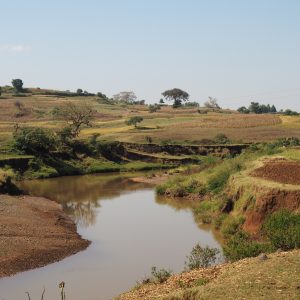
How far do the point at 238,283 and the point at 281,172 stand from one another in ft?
61.3

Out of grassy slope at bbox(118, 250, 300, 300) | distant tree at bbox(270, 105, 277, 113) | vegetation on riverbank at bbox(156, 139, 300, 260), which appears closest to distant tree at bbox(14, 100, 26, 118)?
vegetation on riverbank at bbox(156, 139, 300, 260)

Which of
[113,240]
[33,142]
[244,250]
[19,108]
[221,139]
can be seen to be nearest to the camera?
[244,250]

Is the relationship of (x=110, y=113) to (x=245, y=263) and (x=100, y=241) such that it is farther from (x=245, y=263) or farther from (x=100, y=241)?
(x=245, y=263)

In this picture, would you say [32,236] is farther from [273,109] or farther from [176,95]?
[273,109]

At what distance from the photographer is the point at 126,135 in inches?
2953

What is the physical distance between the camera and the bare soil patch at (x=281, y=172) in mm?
30078

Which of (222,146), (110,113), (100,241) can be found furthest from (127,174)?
(110,113)

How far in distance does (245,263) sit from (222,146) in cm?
5277

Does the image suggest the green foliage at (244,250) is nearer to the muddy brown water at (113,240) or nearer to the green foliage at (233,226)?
the muddy brown water at (113,240)

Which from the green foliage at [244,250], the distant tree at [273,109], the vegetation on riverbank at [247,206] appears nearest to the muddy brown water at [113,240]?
the vegetation on riverbank at [247,206]

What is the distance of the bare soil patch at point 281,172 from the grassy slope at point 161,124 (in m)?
38.1

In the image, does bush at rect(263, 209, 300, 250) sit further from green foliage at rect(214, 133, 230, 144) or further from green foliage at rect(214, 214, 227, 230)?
green foliage at rect(214, 133, 230, 144)

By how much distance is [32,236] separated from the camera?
27.5 m

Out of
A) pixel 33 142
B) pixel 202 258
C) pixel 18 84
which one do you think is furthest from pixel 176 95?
pixel 202 258
